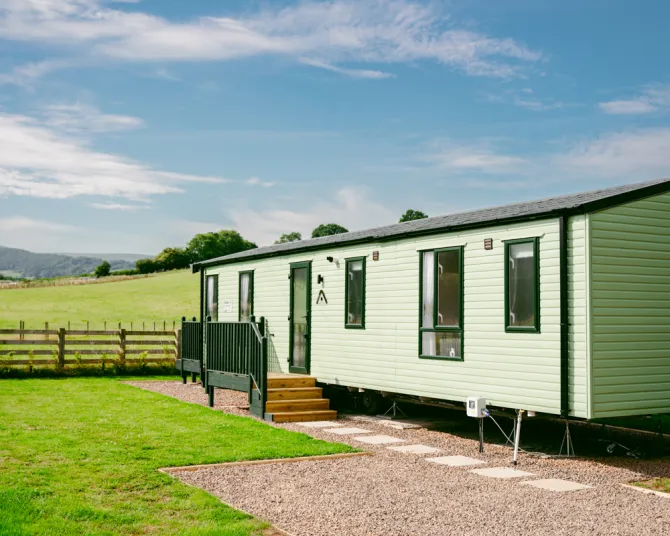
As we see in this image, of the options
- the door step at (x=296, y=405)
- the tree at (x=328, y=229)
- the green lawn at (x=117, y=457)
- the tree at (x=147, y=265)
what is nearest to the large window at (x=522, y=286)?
the green lawn at (x=117, y=457)

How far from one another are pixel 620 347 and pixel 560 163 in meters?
12.9

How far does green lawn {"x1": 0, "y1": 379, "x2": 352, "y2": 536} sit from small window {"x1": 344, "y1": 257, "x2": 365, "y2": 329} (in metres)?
2.43

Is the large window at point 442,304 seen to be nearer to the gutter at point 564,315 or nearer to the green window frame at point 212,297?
the gutter at point 564,315

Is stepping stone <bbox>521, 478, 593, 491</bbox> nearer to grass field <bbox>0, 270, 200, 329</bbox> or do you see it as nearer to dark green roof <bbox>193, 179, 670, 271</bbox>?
dark green roof <bbox>193, 179, 670, 271</bbox>

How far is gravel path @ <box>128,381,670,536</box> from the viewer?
543cm

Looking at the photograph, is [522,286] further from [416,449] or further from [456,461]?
[416,449]

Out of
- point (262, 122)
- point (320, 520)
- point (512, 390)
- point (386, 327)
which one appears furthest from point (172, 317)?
point (320, 520)

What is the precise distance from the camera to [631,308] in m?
8.54

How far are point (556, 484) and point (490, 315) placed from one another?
2674 mm

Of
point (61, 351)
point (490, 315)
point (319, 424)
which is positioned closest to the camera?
point (490, 315)

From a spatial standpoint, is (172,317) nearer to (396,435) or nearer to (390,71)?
(390,71)

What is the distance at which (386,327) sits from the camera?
36.8 feet

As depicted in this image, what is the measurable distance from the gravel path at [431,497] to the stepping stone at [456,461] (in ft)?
0.53

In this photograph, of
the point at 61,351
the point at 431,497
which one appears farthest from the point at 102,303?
the point at 431,497
